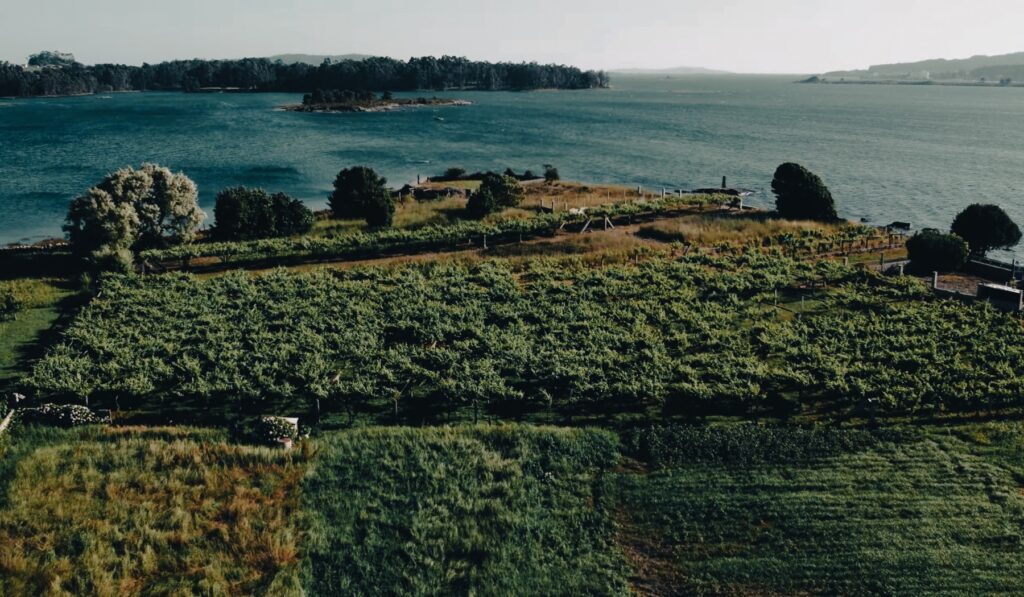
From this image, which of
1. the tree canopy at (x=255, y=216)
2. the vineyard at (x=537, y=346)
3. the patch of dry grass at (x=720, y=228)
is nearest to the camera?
the vineyard at (x=537, y=346)

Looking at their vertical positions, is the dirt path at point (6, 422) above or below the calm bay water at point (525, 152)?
below

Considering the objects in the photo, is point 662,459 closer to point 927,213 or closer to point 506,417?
point 506,417

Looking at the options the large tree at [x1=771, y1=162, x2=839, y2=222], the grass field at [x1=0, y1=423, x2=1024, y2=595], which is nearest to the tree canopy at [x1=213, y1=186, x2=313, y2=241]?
the grass field at [x1=0, y1=423, x2=1024, y2=595]

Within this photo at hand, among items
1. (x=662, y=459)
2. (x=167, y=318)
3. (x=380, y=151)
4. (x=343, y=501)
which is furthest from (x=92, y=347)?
(x=380, y=151)

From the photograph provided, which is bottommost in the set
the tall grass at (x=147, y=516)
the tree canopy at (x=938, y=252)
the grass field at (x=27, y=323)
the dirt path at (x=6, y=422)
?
the tall grass at (x=147, y=516)

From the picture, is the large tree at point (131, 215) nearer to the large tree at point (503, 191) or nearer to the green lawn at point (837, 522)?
the large tree at point (503, 191)

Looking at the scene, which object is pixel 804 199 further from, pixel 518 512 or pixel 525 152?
pixel 525 152

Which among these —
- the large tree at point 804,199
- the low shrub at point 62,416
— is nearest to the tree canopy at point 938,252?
the large tree at point 804,199

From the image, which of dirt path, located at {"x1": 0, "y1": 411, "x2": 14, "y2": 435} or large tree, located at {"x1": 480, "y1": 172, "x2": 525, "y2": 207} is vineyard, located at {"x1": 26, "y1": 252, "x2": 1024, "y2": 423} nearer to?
dirt path, located at {"x1": 0, "y1": 411, "x2": 14, "y2": 435}
